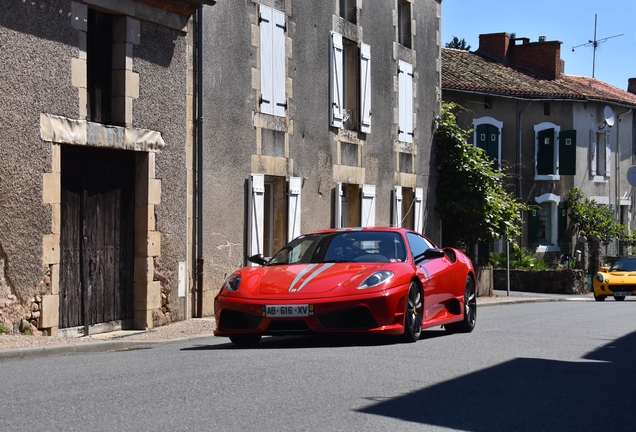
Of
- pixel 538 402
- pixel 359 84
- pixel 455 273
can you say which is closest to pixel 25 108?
pixel 455 273

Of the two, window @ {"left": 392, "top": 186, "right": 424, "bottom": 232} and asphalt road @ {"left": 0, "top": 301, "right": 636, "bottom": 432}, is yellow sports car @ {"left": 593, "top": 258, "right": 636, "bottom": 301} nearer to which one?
window @ {"left": 392, "top": 186, "right": 424, "bottom": 232}

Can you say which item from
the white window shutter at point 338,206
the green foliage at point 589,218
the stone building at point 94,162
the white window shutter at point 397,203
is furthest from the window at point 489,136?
the stone building at point 94,162

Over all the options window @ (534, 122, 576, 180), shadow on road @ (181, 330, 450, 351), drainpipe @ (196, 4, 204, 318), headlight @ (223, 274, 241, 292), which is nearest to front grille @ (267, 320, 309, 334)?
shadow on road @ (181, 330, 450, 351)

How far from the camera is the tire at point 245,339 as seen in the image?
1057 cm

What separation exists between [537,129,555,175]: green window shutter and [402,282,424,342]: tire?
2742 cm

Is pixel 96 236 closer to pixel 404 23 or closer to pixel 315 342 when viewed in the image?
pixel 315 342

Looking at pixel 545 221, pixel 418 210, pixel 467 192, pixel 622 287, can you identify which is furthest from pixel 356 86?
pixel 545 221

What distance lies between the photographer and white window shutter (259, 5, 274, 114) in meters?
18.1

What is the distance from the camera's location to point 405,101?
24.2 meters

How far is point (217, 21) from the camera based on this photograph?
661 inches

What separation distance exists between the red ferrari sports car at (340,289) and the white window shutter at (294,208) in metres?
6.83

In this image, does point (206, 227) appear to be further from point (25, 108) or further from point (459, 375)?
point (459, 375)

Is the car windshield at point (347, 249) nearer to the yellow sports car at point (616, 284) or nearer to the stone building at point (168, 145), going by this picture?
the stone building at point (168, 145)

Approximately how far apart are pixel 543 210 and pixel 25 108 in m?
27.9
